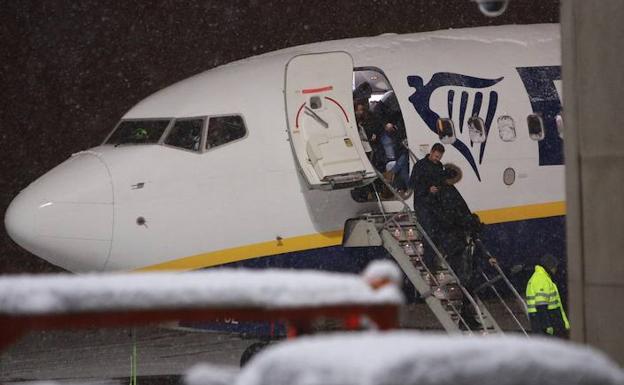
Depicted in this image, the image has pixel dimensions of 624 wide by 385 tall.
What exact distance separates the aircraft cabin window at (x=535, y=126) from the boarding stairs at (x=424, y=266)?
1.55 metres

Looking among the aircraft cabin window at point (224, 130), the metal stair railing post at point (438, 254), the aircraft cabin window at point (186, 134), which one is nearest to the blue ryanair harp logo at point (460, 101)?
the metal stair railing post at point (438, 254)

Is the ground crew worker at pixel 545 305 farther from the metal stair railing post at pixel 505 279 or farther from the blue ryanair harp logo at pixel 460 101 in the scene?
the blue ryanair harp logo at pixel 460 101

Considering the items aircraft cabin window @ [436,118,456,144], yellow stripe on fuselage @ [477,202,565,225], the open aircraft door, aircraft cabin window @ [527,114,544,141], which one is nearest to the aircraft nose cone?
the open aircraft door

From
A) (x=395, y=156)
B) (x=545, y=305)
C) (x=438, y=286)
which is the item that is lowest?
(x=545, y=305)

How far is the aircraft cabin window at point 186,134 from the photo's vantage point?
42.5 feet

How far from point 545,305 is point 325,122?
3.08m

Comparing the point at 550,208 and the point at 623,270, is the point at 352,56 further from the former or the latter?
→ the point at 623,270

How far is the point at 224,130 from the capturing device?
513 inches

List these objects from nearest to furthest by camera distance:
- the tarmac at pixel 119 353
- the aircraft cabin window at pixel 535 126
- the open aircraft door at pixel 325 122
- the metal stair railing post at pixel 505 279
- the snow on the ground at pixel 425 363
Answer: the snow on the ground at pixel 425 363
the open aircraft door at pixel 325 122
the metal stair railing post at pixel 505 279
the aircraft cabin window at pixel 535 126
the tarmac at pixel 119 353

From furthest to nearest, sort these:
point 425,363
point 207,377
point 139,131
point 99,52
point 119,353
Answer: point 99,52, point 119,353, point 139,131, point 207,377, point 425,363

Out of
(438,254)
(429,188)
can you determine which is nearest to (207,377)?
(438,254)

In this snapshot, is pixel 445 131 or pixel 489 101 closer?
pixel 445 131

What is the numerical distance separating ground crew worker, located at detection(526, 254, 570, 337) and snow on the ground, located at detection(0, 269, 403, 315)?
921 cm

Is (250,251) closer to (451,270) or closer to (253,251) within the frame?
(253,251)
